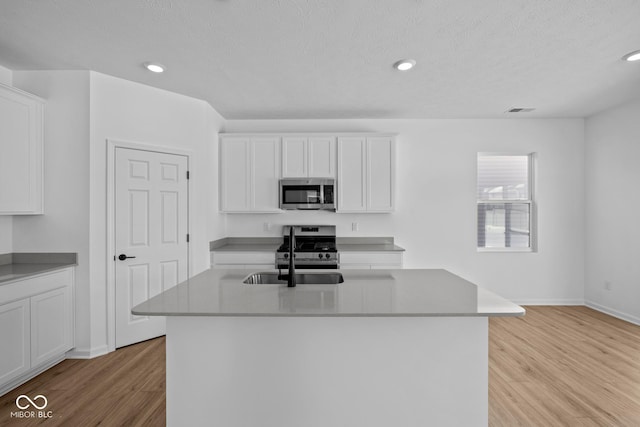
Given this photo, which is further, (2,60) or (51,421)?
(2,60)

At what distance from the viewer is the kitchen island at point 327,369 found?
1627 mm

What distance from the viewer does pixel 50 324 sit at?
2.73 m

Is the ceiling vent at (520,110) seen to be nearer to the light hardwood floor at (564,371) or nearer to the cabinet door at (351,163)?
the cabinet door at (351,163)

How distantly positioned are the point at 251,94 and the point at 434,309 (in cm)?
305

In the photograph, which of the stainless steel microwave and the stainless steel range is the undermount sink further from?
the stainless steel microwave

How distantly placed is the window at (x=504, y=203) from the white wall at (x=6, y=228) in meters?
5.36

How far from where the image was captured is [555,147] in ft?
15.2

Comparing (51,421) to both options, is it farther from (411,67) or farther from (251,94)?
(411,67)

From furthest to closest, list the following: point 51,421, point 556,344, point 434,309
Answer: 1. point 556,344
2. point 51,421
3. point 434,309

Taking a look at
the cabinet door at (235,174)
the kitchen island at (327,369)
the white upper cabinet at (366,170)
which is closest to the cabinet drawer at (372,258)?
the white upper cabinet at (366,170)

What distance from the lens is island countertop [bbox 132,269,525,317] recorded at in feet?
4.86

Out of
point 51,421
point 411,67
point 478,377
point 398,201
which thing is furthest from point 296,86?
point 51,421

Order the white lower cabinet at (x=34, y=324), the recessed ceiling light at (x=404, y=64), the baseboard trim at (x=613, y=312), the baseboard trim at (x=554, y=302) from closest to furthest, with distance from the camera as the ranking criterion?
the white lower cabinet at (x=34, y=324) → the recessed ceiling light at (x=404, y=64) → the baseboard trim at (x=613, y=312) → the baseboard trim at (x=554, y=302)

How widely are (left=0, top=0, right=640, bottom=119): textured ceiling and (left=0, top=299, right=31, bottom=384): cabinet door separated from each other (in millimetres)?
2011
